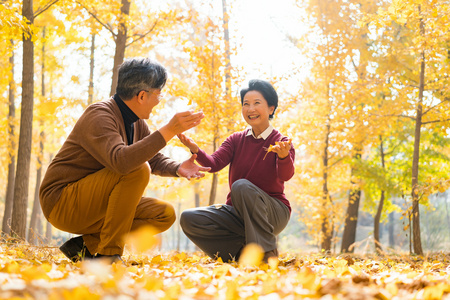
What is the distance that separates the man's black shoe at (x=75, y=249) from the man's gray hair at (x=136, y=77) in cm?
111

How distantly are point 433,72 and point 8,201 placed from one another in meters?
7.91

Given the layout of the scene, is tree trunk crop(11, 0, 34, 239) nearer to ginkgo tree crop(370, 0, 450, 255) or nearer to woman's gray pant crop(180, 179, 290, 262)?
woman's gray pant crop(180, 179, 290, 262)

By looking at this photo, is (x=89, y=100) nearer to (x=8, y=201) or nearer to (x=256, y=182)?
(x=8, y=201)

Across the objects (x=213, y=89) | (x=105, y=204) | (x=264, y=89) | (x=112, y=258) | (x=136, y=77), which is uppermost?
(x=213, y=89)

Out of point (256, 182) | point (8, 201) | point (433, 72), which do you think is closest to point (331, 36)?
point (433, 72)

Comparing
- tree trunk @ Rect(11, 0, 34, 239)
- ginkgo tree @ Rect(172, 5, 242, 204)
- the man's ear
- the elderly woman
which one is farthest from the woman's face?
tree trunk @ Rect(11, 0, 34, 239)

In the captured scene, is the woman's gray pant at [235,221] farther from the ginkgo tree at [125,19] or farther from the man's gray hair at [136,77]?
the ginkgo tree at [125,19]

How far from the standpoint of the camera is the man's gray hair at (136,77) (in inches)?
117

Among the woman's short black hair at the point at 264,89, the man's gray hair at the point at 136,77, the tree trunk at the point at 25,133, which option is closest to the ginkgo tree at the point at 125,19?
the tree trunk at the point at 25,133

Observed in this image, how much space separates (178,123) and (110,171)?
56 cm

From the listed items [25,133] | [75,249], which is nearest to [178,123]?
[75,249]

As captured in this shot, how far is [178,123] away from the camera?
2.71 meters

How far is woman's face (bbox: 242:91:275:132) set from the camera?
12.0 ft

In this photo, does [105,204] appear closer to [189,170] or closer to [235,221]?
[189,170]
